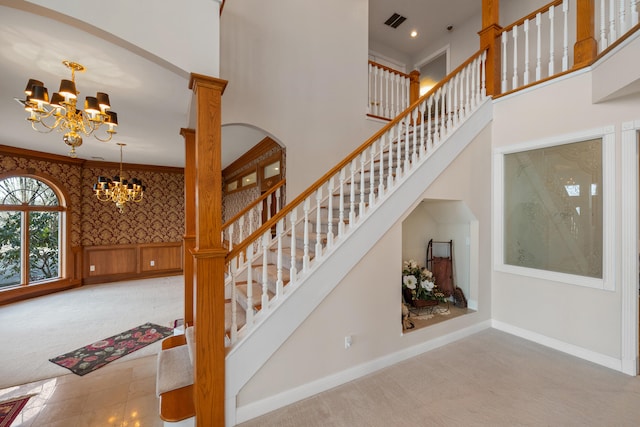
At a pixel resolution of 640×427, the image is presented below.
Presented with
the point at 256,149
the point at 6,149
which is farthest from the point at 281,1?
the point at 6,149

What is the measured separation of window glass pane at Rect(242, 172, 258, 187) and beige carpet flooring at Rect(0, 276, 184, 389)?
2.69m

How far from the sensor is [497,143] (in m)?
3.57

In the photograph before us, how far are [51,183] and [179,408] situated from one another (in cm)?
655

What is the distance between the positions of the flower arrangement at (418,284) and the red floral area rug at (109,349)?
338 centimetres

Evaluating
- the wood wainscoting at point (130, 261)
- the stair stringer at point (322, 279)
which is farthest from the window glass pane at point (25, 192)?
the stair stringer at point (322, 279)

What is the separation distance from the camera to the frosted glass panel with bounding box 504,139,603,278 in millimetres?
2824

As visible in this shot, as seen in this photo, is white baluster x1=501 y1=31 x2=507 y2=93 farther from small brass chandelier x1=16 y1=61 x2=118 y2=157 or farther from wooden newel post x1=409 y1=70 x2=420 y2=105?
small brass chandelier x1=16 y1=61 x2=118 y2=157

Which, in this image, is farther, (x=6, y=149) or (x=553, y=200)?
(x=6, y=149)

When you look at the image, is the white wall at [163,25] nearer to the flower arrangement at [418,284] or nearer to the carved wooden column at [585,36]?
the flower arrangement at [418,284]

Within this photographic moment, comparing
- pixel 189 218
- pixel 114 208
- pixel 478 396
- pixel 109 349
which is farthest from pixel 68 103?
pixel 114 208

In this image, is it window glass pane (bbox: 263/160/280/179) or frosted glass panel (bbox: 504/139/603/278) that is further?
window glass pane (bbox: 263/160/280/179)

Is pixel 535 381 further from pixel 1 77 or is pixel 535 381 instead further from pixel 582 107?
pixel 1 77

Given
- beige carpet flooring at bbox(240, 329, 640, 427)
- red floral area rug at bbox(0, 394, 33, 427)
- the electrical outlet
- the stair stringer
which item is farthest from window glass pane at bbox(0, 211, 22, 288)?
the electrical outlet

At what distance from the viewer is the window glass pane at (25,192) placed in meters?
5.12
